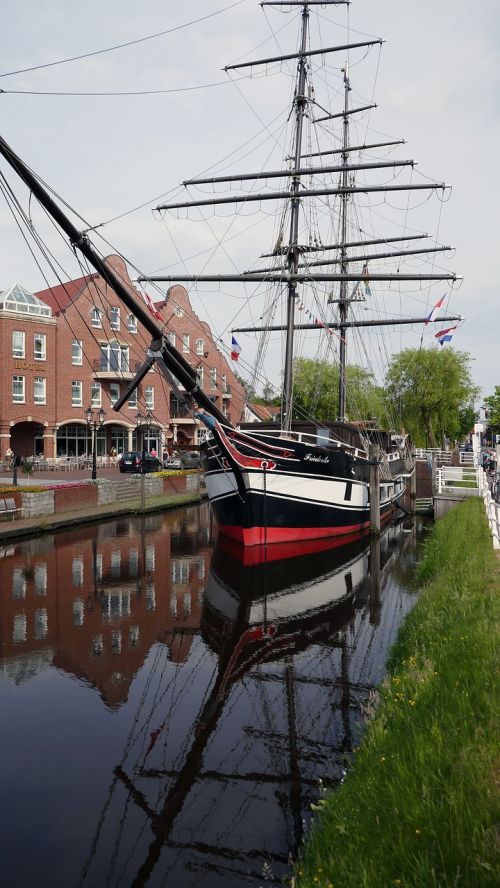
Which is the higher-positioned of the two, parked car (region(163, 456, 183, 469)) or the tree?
the tree

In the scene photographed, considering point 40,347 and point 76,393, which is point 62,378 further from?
point 40,347

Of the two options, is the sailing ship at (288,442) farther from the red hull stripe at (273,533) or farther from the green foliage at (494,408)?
the green foliage at (494,408)

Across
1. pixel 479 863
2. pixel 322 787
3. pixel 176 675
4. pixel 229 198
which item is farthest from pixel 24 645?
pixel 229 198

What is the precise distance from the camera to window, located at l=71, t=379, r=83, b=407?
145 ft

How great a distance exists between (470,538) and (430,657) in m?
7.39

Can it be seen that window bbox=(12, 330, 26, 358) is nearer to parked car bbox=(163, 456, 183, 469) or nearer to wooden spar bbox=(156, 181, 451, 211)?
parked car bbox=(163, 456, 183, 469)

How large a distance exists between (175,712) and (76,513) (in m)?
16.4

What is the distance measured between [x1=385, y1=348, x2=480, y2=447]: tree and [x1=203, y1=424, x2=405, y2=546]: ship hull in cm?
3051

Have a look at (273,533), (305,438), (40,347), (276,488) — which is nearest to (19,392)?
(40,347)

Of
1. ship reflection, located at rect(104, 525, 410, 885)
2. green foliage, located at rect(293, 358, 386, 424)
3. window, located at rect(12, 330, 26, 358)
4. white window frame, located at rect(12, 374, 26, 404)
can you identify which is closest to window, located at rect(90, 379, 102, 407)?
white window frame, located at rect(12, 374, 26, 404)

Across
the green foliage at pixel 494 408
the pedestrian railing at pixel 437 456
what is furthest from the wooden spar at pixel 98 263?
the green foliage at pixel 494 408

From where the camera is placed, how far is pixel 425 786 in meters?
3.96

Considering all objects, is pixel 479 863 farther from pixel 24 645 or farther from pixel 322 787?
pixel 24 645

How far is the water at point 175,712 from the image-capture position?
199 inches
